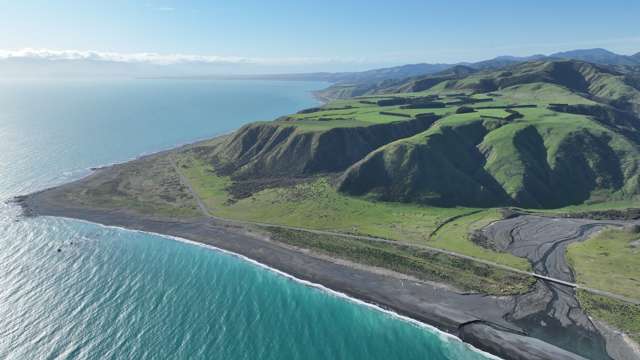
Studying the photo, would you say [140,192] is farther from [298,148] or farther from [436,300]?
[436,300]

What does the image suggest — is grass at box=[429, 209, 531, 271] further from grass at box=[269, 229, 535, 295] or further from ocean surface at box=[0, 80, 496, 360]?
ocean surface at box=[0, 80, 496, 360]

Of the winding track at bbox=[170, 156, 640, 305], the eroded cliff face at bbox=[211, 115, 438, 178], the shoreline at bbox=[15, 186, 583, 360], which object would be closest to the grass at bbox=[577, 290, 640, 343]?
the winding track at bbox=[170, 156, 640, 305]

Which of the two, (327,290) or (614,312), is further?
(327,290)

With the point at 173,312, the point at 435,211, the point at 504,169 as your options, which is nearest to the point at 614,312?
the point at 435,211

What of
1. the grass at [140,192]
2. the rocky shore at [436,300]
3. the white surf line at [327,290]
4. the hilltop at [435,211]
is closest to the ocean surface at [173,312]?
the white surf line at [327,290]

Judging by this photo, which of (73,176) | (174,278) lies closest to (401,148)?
(174,278)
